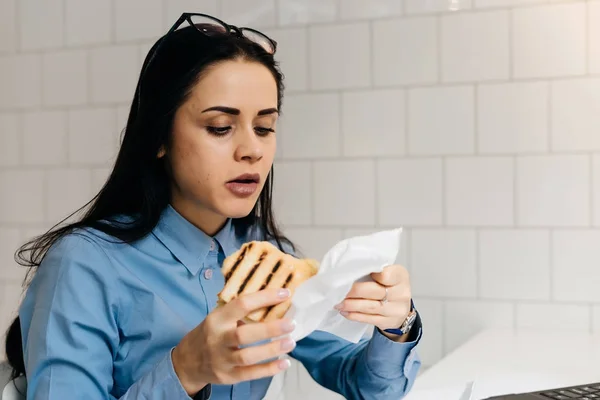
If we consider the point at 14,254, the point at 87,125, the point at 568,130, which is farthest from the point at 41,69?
the point at 568,130

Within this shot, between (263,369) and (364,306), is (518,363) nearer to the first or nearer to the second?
(364,306)

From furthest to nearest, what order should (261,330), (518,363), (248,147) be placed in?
(518,363) < (248,147) < (261,330)

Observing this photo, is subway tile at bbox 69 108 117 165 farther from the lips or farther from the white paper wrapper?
the white paper wrapper

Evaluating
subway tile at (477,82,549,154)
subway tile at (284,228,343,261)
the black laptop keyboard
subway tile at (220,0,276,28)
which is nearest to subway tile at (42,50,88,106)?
subway tile at (220,0,276,28)

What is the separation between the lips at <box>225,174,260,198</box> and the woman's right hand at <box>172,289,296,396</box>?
273 millimetres

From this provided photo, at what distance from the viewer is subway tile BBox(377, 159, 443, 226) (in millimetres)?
1715

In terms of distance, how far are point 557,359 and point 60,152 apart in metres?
1.40

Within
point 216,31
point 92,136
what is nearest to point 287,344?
point 216,31

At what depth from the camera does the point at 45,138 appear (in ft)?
6.87

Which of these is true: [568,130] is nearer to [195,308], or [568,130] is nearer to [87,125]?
[195,308]

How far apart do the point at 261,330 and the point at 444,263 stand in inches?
40.7

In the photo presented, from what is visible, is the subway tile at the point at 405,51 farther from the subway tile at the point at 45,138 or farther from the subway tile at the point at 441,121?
the subway tile at the point at 45,138

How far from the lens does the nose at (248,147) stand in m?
1.01

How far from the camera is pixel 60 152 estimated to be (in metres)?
2.07
